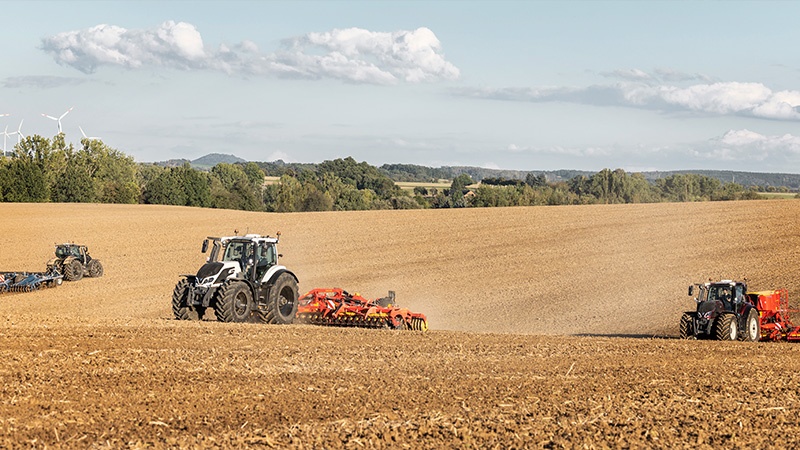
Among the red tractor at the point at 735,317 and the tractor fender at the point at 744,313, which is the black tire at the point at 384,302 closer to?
the red tractor at the point at 735,317

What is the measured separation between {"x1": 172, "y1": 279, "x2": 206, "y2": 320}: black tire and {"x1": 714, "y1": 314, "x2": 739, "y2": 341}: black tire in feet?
44.2

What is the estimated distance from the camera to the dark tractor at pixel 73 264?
33969 mm

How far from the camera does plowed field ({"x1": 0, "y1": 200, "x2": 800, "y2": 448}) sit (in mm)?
8375

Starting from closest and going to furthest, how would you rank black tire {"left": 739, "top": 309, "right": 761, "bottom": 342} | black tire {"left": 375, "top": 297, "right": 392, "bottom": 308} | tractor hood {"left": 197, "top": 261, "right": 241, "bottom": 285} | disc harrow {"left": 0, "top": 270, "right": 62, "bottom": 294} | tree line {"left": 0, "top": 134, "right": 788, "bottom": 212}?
tractor hood {"left": 197, "top": 261, "right": 241, "bottom": 285} → black tire {"left": 739, "top": 309, "right": 761, "bottom": 342} → black tire {"left": 375, "top": 297, "right": 392, "bottom": 308} → disc harrow {"left": 0, "top": 270, "right": 62, "bottom": 294} → tree line {"left": 0, "top": 134, "right": 788, "bottom": 212}

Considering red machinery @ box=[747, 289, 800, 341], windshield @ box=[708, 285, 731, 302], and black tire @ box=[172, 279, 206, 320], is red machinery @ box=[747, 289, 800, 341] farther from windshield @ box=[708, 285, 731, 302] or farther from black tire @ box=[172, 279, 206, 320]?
black tire @ box=[172, 279, 206, 320]

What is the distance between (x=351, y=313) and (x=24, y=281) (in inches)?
674

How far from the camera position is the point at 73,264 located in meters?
34.2

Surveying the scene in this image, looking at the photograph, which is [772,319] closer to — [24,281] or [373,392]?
[373,392]

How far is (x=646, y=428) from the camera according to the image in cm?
861

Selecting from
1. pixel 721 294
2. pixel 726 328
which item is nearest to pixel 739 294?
pixel 721 294

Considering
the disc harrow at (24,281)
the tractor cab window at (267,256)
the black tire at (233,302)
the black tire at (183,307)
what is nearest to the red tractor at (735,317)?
the tractor cab window at (267,256)

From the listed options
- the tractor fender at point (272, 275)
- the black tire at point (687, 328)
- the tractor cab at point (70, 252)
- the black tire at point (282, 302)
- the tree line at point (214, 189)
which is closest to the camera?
the black tire at point (282, 302)

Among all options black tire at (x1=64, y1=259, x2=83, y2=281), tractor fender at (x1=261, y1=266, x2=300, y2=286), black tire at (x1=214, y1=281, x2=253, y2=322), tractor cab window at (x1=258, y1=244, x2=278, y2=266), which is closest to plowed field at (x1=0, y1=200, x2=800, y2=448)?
black tire at (x1=64, y1=259, x2=83, y2=281)

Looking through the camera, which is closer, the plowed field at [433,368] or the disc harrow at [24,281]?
the plowed field at [433,368]
